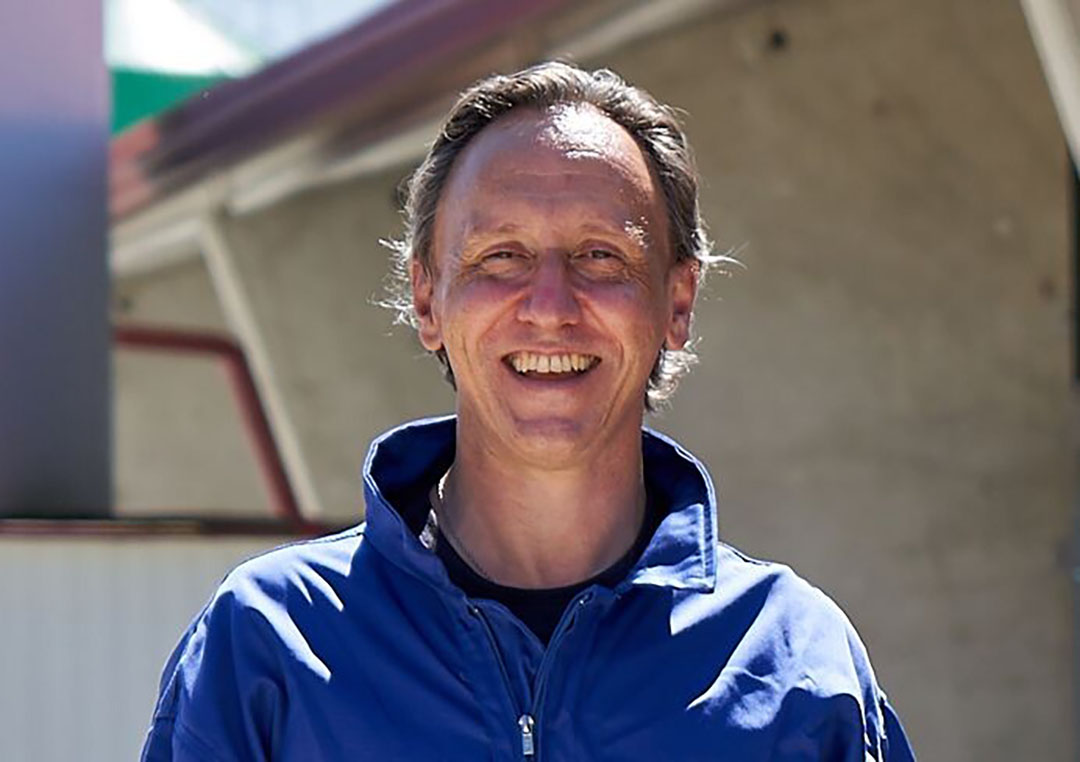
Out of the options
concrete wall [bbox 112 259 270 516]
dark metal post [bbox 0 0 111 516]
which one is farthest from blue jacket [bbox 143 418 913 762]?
concrete wall [bbox 112 259 270 516]

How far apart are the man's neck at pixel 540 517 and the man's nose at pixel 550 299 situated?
0.48 feet

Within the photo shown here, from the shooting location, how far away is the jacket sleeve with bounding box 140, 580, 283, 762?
1545 mm

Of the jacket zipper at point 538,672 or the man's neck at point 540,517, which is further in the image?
the man's neck at point 540,517

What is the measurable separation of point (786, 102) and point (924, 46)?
49cm

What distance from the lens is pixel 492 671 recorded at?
159 cm

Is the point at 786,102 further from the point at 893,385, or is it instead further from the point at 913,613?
the point at 913,613

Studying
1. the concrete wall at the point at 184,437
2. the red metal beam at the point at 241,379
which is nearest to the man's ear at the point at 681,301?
the red metal beam at the point at 241,379

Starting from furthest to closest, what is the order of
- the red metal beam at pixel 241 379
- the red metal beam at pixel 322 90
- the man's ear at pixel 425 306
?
the red metal beam at pixel 241 379, the red metal beam at pixel 322 90, the man's ear at pixel 425 306

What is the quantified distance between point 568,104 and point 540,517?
0.38 meters

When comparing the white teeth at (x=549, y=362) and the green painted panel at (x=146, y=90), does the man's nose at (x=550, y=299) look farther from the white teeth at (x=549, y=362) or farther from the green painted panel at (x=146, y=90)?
the green painted panel at (x=146, y=90)

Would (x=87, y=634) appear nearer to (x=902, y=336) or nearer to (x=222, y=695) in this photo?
(x=222, y=695)

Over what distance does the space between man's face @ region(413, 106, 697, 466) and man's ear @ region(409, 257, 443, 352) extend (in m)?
0.02

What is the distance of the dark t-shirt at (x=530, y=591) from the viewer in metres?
1.67

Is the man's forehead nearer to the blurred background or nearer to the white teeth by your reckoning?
the white teeth
